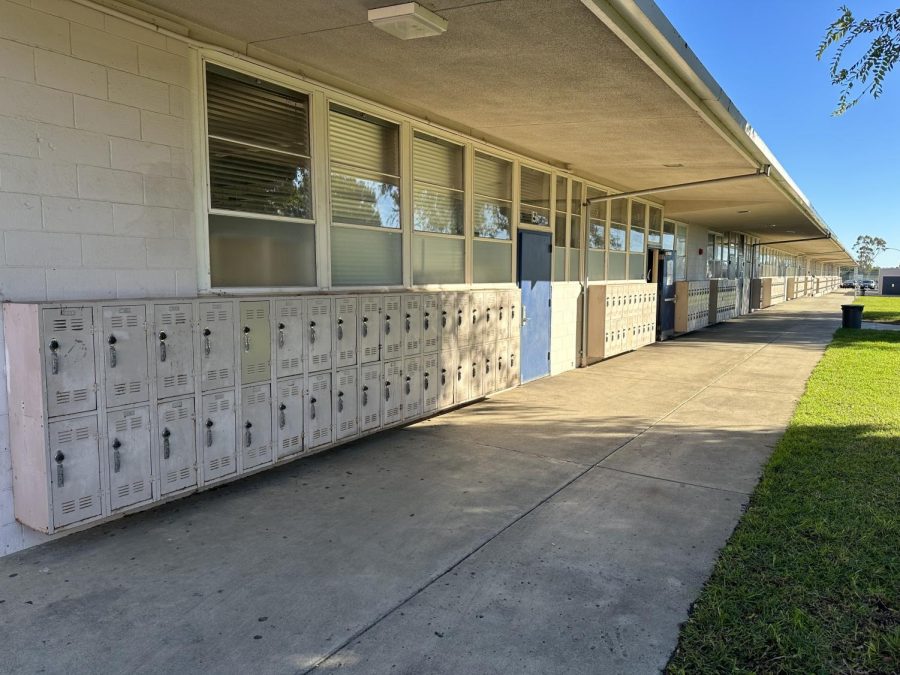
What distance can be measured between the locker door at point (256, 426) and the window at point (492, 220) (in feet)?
13.3

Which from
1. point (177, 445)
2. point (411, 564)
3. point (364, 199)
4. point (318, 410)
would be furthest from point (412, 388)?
point (411, 564)

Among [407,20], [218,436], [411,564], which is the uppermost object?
[407,20]

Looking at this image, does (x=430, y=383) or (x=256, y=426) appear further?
(x=430, y=383)

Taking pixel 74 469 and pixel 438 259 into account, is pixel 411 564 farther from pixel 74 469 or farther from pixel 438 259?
pixel 438 259

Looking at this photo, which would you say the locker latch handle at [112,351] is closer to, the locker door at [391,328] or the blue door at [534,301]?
the locker door at [391,328]

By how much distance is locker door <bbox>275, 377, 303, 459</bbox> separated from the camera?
5.08 m

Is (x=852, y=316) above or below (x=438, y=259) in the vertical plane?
below

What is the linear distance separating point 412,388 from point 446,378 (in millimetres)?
676

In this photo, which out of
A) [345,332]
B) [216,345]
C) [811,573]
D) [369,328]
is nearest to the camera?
[811,573]

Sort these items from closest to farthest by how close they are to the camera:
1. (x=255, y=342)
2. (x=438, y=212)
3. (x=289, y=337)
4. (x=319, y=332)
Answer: (x=255, y=342)
(x=289, y=337)
(x=319, y=332)
(x=438, y=212)

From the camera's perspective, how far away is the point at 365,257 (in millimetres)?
6395

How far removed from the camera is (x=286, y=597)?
10.6 ft

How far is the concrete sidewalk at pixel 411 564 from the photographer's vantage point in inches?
111

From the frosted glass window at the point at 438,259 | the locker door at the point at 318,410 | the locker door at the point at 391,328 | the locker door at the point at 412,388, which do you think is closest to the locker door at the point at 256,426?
the locker door at the point at 318,410
